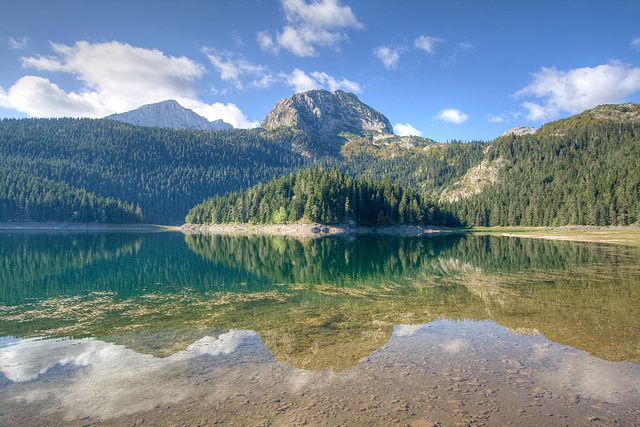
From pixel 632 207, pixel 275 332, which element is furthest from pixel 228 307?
pixel 632 207

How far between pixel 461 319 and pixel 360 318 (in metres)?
5.66

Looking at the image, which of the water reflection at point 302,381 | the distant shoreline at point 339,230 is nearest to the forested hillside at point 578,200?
the distant shoreline at point 339,230

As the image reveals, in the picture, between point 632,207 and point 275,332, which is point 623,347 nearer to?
point 275,332

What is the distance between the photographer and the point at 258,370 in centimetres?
1357

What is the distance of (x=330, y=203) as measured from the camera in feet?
424

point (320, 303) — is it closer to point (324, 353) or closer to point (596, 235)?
point (324, 353)

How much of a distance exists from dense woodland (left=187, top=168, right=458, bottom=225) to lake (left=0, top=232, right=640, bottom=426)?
9775 centimetres

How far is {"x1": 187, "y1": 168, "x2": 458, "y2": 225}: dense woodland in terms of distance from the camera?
426 feet

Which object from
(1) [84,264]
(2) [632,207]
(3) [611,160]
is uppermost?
(3) [611,160]

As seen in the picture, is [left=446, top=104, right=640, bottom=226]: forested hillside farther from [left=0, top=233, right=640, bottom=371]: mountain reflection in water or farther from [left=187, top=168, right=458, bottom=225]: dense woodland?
[left=0, top=233, right=640, bottom=371]: mountain reflection in water

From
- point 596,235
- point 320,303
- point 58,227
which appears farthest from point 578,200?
point 58,227

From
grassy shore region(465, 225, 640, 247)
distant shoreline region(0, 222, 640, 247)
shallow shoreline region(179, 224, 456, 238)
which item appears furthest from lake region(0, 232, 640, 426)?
shallow shoreline region(179, 224, 456, 238)

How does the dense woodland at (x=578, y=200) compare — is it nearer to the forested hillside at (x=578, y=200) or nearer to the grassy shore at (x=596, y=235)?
the forested hillside at (x=578, y=200)

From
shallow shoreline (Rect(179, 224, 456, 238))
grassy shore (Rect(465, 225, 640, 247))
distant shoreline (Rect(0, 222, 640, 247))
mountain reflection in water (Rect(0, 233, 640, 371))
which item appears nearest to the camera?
mountain reflection in water (Rect(0, 233, 640, 371))
